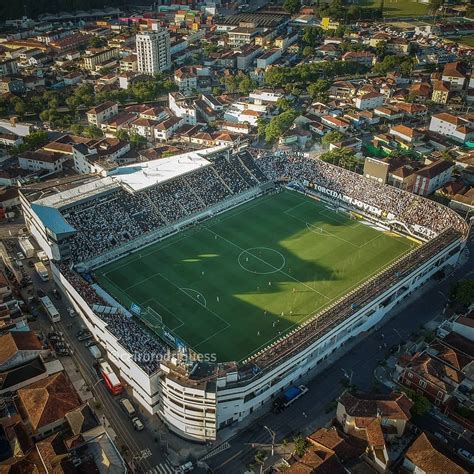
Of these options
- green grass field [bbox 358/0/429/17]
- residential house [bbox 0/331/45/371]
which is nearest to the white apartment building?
residential house [bbox 0/331/45/371]

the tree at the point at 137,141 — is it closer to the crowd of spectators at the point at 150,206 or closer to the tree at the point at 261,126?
the crowd of spectators at the point at 150,206

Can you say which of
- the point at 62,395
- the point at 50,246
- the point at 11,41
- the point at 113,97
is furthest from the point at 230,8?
the point at 62,395

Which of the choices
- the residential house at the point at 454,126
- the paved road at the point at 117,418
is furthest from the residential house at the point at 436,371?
the residential house at the point at 454,126

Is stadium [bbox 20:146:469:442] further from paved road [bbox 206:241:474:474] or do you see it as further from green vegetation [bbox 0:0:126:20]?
green vegetation [bbox 0:0:126:20]

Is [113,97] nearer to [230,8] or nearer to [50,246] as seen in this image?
[50,246]

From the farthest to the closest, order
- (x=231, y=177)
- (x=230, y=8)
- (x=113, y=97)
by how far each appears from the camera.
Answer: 1. (x=230, y=8)
2. (x=113, y=97)
3. (x=231, y=177)

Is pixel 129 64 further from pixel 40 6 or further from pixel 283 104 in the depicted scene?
pixel 40 6

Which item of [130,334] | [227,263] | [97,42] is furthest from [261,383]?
[97,42]
